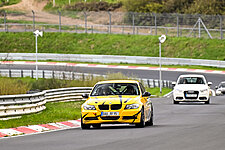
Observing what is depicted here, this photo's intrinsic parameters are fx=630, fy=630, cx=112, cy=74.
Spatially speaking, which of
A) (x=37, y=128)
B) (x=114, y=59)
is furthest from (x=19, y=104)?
(x=114, y=59)

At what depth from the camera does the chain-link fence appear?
6225 centimetres

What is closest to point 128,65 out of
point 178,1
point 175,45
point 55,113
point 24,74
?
point 175,45

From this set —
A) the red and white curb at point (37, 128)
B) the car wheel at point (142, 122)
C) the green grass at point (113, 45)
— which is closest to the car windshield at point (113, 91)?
the car wheel at point (142, 122)

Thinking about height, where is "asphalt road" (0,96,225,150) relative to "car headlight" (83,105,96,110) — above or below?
below

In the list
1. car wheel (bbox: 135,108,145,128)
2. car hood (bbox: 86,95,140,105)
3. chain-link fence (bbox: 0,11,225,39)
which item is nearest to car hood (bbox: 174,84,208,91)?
car hood (bbox: 86,95,140,105)

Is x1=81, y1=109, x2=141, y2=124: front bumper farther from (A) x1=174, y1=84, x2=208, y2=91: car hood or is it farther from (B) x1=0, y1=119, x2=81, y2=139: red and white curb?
(A) x1=174, y1=84, x2=208, y2=91: car hood

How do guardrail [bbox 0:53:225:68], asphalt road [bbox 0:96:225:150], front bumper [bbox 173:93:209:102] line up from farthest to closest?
guardrail [bbox 0:53:225:68]
front bumper [bbox 173:93:209:102]
asphalt road [bbox 0:96:225:150]

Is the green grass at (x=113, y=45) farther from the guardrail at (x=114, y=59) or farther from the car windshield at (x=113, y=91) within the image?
the car windshield at (x=113, y=91)

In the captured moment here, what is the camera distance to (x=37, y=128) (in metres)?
16.9

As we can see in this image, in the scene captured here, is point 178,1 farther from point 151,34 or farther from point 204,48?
point 204,48

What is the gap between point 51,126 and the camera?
17.6 meters

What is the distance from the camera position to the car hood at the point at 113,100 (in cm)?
1611

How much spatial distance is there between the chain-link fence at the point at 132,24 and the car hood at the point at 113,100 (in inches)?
1736

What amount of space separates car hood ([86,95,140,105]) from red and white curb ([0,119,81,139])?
1.47 metres
